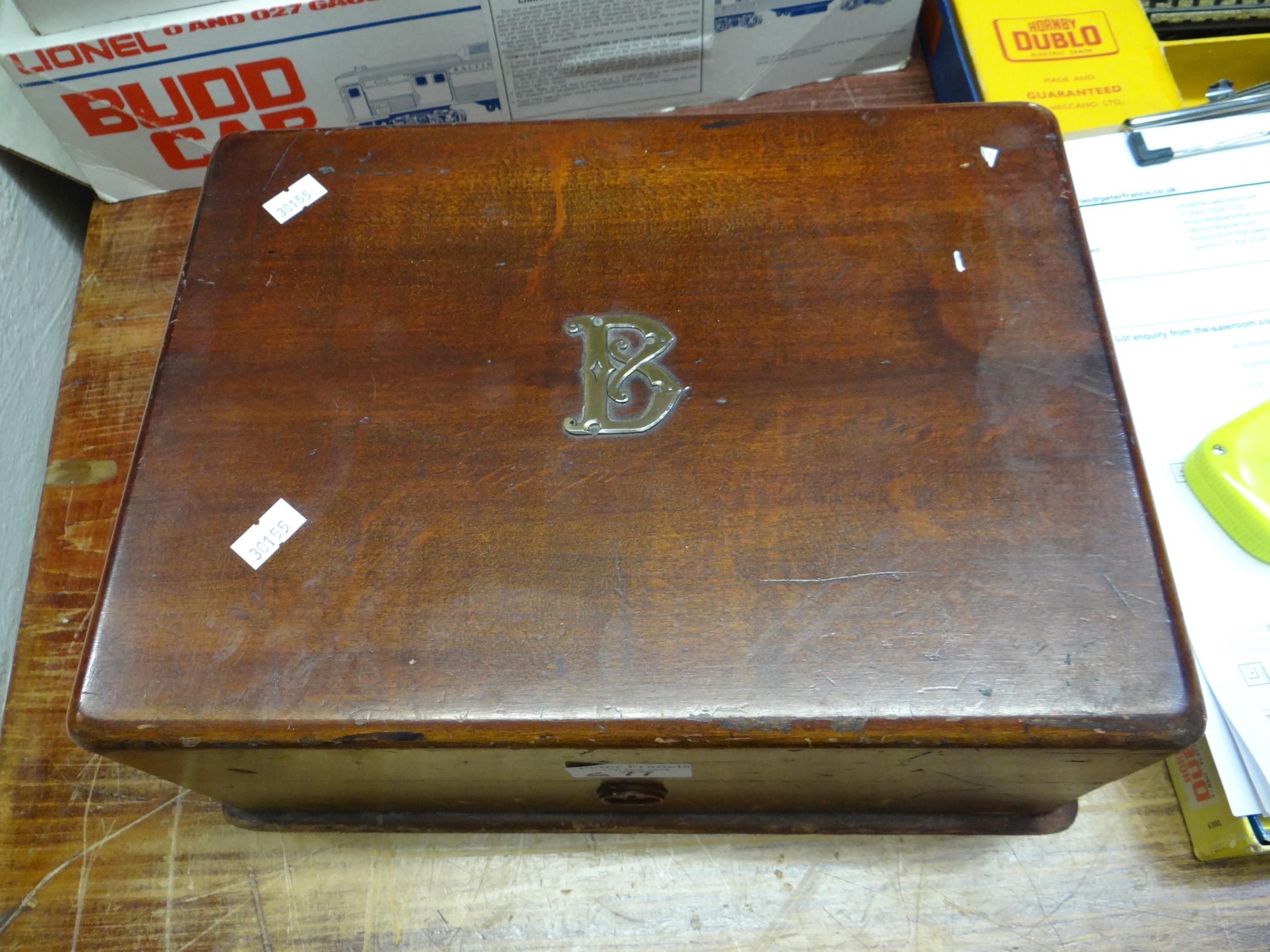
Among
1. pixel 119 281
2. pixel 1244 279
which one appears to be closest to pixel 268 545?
pixel 119 281

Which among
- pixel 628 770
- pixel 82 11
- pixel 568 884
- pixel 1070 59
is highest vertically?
pixel 82 11

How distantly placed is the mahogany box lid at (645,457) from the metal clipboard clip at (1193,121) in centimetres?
21

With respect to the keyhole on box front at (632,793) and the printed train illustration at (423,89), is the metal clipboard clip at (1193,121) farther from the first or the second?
the keyhole on box front at (632,793)

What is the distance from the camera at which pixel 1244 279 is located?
887 mm

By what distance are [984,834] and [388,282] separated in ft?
2.18

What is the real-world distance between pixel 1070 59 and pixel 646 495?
0.68 meters

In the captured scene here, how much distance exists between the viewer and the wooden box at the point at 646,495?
2.02ft

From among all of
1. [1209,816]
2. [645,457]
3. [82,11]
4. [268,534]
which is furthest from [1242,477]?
[82,11]

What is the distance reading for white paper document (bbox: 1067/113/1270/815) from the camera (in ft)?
2.45

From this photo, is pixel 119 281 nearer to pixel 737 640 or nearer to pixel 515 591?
pixel 515 591

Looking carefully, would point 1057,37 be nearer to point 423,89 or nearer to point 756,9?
point 756,9

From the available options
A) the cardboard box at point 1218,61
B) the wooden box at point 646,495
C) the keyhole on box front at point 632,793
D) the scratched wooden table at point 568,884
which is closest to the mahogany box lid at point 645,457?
the wooden box at point 646,495

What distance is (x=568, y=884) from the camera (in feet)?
2.54

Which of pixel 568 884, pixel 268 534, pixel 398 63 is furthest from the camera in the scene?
pixel 398 63
